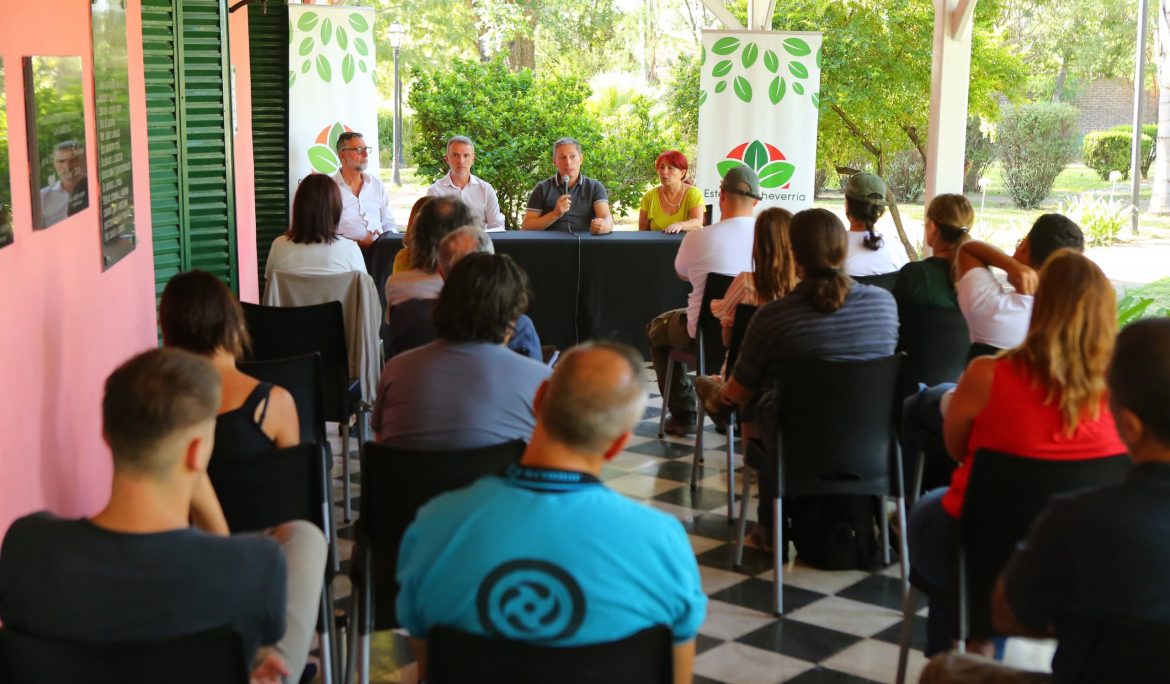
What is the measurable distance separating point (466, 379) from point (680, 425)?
11.2ft

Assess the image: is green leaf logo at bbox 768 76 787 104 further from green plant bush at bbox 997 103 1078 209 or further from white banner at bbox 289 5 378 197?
Answer: green plant bush at bbox 997 103 1078 209

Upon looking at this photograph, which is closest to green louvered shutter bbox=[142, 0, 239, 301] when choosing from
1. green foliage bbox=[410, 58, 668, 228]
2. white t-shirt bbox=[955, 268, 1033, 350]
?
white t-shirt bbox=[955, 268, 1033, 350]

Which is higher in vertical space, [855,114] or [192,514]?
[855,114]

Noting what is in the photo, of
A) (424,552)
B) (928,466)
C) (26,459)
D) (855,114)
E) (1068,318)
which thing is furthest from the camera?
(855,114)

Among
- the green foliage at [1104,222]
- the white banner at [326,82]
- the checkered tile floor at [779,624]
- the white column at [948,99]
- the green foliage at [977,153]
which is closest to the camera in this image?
the checkered tile floor at [779,624]

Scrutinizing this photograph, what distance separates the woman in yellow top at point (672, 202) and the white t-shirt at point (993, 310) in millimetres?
3574

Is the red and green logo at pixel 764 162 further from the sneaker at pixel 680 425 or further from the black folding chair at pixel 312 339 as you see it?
the black folding chair at pixel 312 339

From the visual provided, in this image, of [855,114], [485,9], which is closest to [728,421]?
[855,114]

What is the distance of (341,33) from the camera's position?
9.10m

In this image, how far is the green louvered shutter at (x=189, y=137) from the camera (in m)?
5.64

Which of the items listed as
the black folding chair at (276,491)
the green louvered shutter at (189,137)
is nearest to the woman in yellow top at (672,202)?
the green louvered shutter at (189,137)

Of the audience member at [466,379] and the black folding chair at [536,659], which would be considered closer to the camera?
the black folding chair at [536,659]

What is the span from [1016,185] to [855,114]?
5.34 meters

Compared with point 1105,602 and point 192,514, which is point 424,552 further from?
point 1105,602
